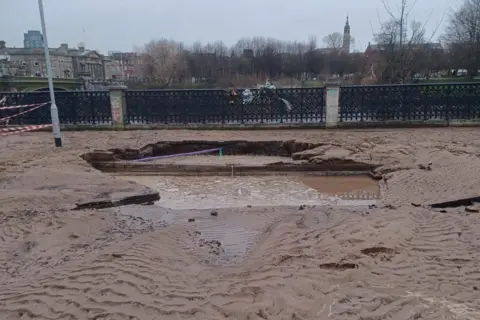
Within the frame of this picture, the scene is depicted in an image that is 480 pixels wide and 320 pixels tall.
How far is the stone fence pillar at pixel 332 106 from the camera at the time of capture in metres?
15.6

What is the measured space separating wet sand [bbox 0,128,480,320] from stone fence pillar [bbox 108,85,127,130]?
820 centimetres

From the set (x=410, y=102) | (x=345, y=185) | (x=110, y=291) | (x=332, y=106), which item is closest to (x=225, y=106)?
(x=332, y=106)

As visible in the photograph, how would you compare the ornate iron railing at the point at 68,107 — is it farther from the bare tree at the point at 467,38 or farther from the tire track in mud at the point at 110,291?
the bare tree at the point at 467,38

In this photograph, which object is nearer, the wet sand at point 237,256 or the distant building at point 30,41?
the wet sand at point 237,256

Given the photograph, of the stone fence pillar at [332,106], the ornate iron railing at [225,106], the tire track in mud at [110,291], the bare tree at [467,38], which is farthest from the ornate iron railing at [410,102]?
the bare tree at [467,38]

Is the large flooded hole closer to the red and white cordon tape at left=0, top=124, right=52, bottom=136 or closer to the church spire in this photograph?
the red and white cordon tape at left=0, top=124, right=52, bottom=136

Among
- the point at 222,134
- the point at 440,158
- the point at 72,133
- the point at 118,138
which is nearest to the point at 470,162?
the point at 440,158

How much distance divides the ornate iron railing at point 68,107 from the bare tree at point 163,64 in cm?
4487

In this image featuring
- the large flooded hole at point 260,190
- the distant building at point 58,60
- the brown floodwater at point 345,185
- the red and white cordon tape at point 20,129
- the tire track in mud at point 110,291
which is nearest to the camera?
the tire track in mud at point 110,291

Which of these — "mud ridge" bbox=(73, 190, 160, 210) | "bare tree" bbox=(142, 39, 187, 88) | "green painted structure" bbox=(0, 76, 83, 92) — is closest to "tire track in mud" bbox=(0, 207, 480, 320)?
"mud ridge" bbox=(73, 190, 160, 210)

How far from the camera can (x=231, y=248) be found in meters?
5.25

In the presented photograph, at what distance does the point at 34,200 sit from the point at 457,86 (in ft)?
51.9

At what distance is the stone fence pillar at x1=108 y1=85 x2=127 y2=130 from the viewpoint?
16.1 meters

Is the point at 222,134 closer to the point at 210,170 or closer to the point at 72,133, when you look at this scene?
the point at 210,170
